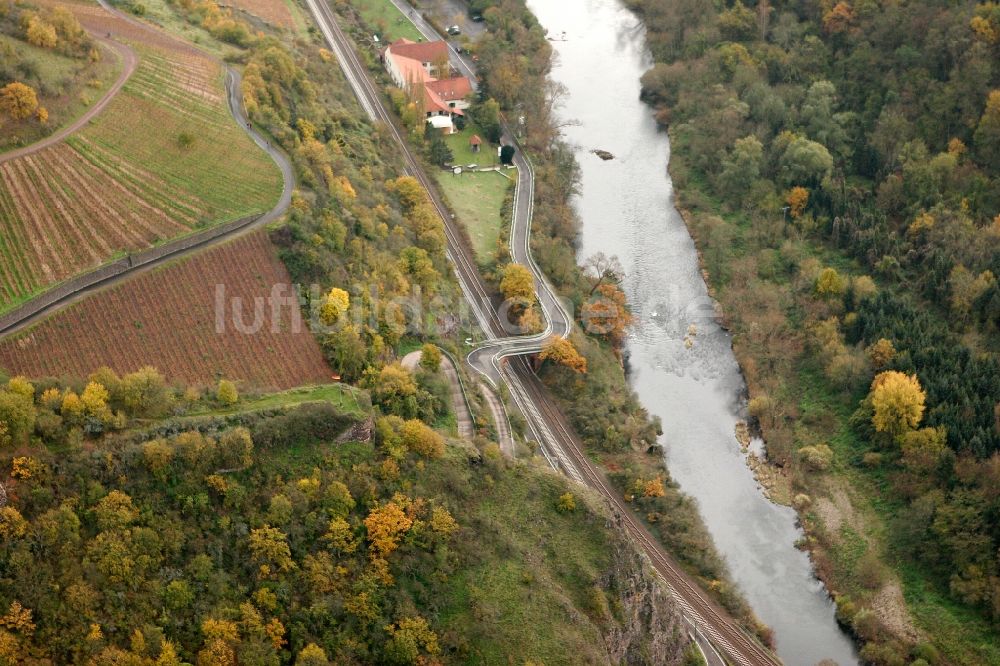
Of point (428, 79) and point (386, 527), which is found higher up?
point (428, 79)

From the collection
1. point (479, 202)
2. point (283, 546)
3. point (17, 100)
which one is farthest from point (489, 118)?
point (283, 546)

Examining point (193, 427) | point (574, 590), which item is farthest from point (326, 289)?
point (574, 590)

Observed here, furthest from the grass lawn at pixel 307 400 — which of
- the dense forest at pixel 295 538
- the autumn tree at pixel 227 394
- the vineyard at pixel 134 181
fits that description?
the vineyard at pixel 134 181

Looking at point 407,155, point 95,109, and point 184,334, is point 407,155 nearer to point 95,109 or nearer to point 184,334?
point 95,109

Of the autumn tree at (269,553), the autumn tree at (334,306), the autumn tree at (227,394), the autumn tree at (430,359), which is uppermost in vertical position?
the autumn tree at (227,394)

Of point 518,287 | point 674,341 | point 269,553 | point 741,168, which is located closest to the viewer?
point 269,553

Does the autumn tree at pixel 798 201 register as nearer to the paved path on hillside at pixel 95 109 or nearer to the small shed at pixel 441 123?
the small shed at pixel 441 123

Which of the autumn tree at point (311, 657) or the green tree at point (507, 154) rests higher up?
the autumn tree at point (311, 657)
